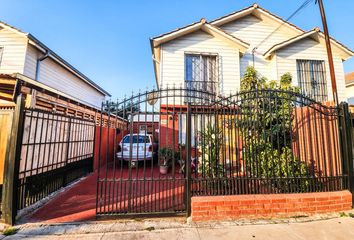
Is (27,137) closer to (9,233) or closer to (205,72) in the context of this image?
(9,233)

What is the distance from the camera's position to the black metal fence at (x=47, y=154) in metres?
3.98

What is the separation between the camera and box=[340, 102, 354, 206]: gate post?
4.20 metres

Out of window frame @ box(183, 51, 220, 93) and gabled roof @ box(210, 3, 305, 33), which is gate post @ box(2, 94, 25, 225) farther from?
gabled roof @ box(210, 3, 305, 33)

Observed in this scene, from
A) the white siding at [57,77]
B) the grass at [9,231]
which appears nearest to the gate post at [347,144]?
the grass at [9,231]

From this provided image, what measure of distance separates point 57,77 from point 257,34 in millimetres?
11543

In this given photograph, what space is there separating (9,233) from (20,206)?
797mm

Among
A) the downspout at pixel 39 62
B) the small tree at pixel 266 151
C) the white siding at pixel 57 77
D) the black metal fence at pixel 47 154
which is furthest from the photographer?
the downspout at pixel 39 62

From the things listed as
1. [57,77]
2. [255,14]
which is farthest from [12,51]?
[255,14]

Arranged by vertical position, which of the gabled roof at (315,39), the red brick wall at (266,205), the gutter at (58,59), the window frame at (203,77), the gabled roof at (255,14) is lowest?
the red brick wall at (266,205)

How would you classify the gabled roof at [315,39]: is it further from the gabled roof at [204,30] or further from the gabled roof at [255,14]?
the gabled roof at [204,30]

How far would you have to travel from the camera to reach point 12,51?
26.7 feet

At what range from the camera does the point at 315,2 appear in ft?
23.0

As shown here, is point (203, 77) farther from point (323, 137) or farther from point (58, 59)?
point (58, 59)

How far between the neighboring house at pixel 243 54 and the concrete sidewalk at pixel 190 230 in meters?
6.02
